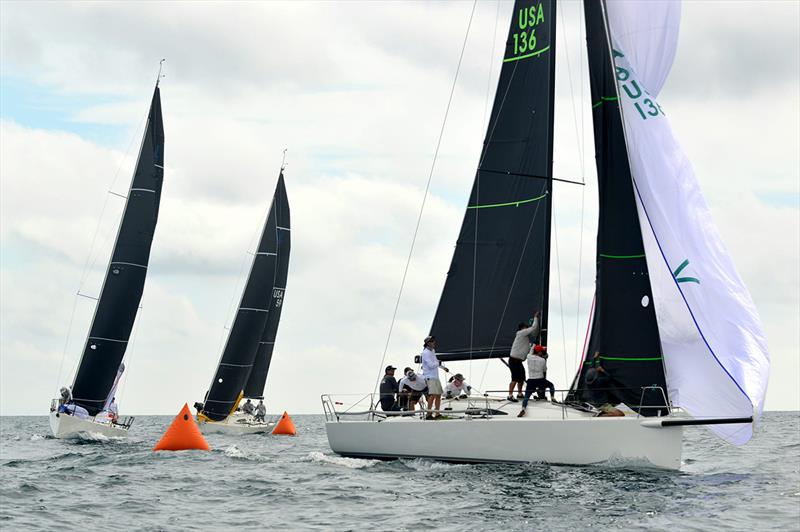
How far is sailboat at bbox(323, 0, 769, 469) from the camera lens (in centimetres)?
1714

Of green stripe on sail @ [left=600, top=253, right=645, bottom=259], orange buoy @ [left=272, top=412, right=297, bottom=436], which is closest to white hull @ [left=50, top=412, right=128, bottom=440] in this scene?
orange buoy @ [left=272, top=412, right=297, bottom=436]

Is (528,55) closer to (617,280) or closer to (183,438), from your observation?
(617,280)

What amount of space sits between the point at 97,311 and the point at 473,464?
21.1m

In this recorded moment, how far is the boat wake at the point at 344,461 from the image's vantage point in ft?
65.3

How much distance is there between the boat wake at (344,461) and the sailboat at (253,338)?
2179 centimetres

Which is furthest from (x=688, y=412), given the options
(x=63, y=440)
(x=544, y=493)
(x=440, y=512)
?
(x=63, y=440)

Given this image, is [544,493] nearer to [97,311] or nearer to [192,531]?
[192,531]

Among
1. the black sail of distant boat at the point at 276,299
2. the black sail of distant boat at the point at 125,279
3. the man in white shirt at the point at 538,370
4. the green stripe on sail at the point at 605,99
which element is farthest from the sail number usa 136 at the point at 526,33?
the black sail of distant boat at the point at 276,299

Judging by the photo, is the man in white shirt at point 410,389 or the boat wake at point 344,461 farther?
the man in white shirt at point 410,389

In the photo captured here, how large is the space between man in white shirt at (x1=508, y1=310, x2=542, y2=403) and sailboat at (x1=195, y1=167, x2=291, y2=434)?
25.7 m

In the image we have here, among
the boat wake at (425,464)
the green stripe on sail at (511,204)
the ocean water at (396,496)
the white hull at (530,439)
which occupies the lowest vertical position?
the ocean water at (396,496)

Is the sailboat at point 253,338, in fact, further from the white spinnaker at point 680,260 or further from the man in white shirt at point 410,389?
the white spinnaker at point 680,260

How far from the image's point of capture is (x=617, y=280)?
19172 millimetres

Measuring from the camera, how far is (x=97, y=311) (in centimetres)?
3584
